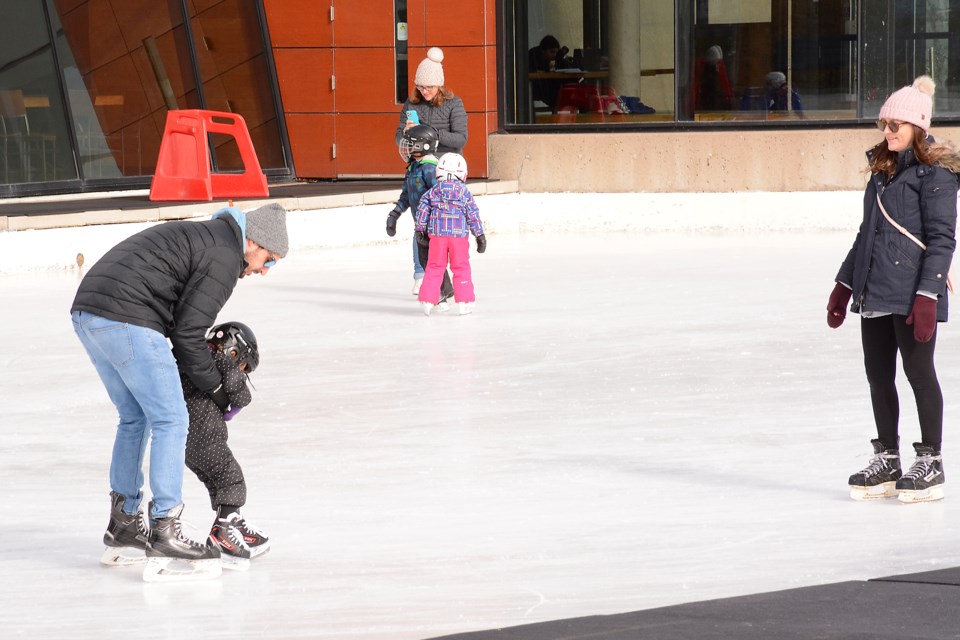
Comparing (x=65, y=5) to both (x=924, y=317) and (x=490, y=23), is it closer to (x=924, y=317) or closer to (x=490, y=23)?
(x=490, y=23)

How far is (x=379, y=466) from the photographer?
249 inches

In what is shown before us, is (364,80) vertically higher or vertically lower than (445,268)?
higher

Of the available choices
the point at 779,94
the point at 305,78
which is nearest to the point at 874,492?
the point at 779,94

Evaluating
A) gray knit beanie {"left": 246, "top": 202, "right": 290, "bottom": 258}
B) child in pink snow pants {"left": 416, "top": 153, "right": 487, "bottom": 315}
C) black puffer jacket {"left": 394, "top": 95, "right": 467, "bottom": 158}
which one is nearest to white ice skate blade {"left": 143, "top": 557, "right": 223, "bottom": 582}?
gray knit beanie {"left": 246, "top": 202, "right": 290, "bottom": 258}

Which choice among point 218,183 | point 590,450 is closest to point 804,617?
point 590,450

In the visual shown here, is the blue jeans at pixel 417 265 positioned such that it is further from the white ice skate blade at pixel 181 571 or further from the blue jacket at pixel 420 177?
the white ice skate blade at pixel 181 571

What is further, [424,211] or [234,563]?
[424,211]

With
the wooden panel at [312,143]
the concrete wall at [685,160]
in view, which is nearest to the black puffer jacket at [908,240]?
the concrete wall at [685,160]

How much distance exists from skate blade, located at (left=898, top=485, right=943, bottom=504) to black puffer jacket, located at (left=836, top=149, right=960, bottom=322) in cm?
63

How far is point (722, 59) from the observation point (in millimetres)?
18031

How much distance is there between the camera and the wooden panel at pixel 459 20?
18.1 meters

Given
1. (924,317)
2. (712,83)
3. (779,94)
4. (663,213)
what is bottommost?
(663,213)

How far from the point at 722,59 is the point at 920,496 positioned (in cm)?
1301

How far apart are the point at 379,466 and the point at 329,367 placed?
8.21ft
